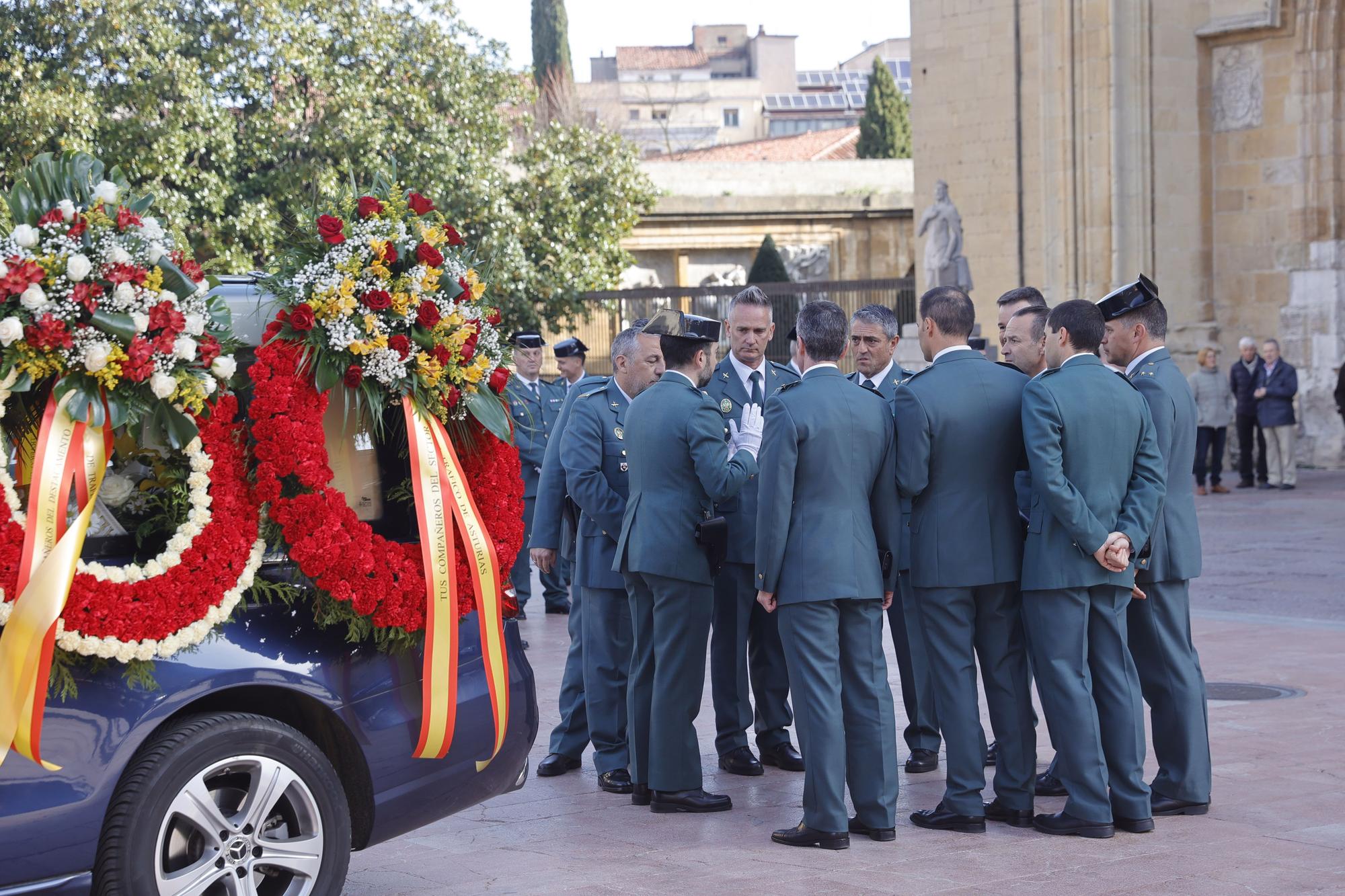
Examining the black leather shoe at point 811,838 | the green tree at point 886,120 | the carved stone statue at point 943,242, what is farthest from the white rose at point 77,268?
the green tree at point 886,120

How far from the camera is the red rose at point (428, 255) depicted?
5027 millimetres

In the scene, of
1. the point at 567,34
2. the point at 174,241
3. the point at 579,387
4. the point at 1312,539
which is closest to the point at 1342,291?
the point at 1312,539

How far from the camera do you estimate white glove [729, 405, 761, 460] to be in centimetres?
638

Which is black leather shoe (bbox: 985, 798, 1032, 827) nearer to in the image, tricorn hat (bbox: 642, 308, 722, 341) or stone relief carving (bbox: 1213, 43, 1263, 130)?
tricorn hat (bbox: 642, 308, 722, 341)

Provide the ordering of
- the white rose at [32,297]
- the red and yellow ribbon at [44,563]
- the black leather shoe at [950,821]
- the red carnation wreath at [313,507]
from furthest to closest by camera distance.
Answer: the black leather shoe at [950,821] → the red carnation wreath at [313,507] → the white rose at [32,297] → the red and yellow ribbon at [44,563]

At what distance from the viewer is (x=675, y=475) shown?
21.0ft

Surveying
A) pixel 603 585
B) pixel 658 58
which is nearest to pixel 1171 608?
pixel 603 585

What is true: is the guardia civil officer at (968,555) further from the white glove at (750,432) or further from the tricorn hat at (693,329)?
the tricorn hat at (693,329)

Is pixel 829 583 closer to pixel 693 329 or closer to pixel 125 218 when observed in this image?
pixel 693 329

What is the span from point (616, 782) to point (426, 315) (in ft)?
8.90

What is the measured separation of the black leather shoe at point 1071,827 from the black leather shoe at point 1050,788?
1.99 feet

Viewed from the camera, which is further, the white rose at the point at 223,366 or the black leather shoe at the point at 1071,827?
the black leather shoe at the point at 1071,827

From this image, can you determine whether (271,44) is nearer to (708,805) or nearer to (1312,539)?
(1312,539)

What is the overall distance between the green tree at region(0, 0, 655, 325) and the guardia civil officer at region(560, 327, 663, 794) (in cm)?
1133
